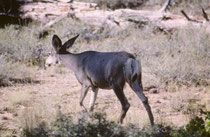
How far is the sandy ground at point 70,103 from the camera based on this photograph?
5895 mm

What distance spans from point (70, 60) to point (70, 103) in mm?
1236

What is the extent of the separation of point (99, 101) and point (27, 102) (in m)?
1.90

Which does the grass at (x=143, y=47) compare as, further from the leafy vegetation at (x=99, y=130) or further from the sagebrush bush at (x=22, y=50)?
the leafy vegetation at (x=99, y=130)

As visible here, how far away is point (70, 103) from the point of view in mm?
7332

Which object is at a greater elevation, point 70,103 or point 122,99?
point 122,99

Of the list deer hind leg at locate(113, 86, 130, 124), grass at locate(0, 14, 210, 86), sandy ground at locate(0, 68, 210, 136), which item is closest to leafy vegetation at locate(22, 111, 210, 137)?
deer hind leg at locate(113, 86, 130, 124)

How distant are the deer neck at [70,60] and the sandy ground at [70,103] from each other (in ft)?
3.23

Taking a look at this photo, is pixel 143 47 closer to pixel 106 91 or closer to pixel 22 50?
pixel 106 91

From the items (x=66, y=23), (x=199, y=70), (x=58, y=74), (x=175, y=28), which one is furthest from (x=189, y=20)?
(x=58, y=74)

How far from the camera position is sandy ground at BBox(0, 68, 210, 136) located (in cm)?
589

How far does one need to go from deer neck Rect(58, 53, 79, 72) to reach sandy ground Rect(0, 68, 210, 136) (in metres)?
0.98

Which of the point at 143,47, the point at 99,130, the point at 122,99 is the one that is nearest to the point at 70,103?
the point at 122,99

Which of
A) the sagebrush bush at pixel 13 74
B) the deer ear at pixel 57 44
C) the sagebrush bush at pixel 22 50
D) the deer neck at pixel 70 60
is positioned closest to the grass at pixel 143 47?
the sagebrush bush at pixel 22 50

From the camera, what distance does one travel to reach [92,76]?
5.97 m
